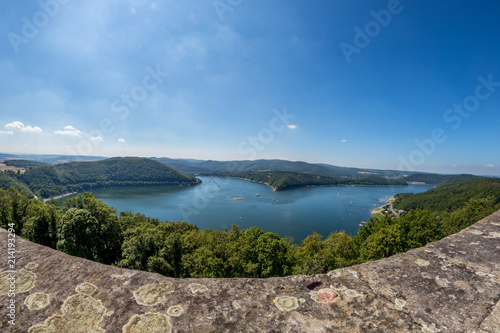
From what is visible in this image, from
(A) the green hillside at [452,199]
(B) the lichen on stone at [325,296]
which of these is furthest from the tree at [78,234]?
(A) the green hillside at [452,199]

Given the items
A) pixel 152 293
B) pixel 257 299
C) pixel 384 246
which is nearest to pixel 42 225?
pixel 152 293

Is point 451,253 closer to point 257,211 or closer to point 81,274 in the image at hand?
point 81,274

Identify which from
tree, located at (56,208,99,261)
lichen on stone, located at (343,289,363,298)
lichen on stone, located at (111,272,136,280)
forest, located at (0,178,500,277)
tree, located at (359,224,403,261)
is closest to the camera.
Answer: lichen on stone, located at (343,289,363,298)

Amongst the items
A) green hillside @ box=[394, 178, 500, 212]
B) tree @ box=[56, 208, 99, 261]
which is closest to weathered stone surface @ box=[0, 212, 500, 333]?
tree @ box=[56, 208, 99, 261]

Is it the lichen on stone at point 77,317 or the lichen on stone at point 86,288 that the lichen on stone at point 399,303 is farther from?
the lichen on stone at point 86,288

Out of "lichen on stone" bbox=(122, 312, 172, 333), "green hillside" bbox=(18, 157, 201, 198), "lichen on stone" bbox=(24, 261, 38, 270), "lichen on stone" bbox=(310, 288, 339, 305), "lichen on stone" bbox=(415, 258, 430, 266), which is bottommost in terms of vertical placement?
"green hillside" bbox=(18, 157, 201, 198)

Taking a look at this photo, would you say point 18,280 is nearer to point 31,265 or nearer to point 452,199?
point 31,265

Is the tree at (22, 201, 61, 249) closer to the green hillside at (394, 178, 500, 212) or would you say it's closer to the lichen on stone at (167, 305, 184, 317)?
the lichen on stone at (167, 305, 184, 317)
